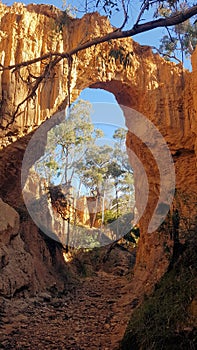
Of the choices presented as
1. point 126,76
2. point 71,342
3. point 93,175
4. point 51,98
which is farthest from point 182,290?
point 93,175

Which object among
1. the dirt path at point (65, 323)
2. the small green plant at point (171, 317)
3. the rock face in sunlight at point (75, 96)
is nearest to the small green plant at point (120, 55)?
the rock face in sunlight at point (75, 96)

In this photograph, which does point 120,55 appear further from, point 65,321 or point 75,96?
point 75,96

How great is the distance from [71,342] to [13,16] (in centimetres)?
866

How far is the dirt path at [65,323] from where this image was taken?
4.55 m

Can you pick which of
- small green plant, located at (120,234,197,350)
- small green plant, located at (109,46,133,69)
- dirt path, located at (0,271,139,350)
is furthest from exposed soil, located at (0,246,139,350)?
small green plant, located at (109,46,133,69)

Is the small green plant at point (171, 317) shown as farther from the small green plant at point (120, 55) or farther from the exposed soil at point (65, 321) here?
the small green plant at point (120, 55)

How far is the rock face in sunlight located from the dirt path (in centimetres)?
97

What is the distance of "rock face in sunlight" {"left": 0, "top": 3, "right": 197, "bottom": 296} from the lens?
8.53 meters

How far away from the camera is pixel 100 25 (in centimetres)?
1010

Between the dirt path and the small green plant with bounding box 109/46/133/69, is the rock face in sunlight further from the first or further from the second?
the small green plant with bounding box 109/46/133/69

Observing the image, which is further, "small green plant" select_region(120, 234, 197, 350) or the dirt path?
the dirt path

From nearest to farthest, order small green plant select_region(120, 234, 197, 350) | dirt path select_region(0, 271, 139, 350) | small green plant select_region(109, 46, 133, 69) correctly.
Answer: small green plant select_region(120, 234, 197, 350) → dirt path select_region(0, 271, 139, 350) → small green plant select_region(109, 46, 133, 69)

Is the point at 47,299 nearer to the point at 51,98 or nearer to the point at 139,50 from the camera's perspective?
the point at 51,98

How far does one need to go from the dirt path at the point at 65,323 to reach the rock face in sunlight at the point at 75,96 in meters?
0.97
